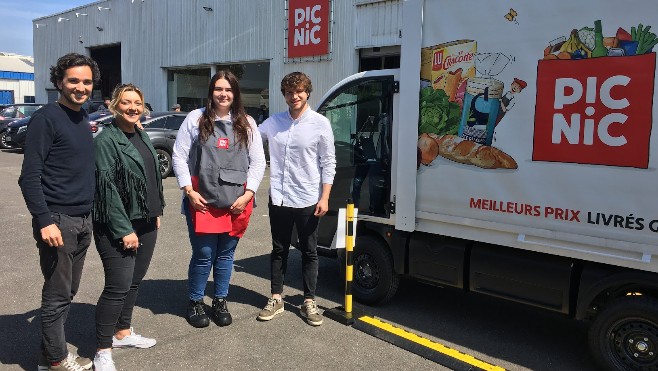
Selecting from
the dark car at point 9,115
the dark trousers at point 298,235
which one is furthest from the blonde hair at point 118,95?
the dark car at point 9,115

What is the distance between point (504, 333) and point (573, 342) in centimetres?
49

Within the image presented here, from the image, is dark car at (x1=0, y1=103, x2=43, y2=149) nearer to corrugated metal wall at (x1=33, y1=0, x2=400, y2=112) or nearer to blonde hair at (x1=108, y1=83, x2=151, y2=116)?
corrugated metal wall at (x1=33, y1=0, x2=400, y2=112)

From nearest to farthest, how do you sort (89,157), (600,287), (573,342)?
(89,157) < (600,287) < (573,342)

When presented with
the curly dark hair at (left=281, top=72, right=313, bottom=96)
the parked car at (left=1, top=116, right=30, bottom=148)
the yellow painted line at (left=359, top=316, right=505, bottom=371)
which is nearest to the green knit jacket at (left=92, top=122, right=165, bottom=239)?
the curly dark hair at (left=281, top=72, right=313, bottom=96)

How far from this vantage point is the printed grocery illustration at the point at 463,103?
3.60 m

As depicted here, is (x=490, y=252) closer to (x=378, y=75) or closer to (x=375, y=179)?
(x=375, y=179)

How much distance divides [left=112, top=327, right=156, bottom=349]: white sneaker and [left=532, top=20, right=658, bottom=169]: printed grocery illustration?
2.90 meters

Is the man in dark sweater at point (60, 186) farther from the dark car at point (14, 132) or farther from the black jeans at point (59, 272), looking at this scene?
the dark car at point (14, 132)

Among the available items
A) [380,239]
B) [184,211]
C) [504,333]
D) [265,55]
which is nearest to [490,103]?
[380,239]

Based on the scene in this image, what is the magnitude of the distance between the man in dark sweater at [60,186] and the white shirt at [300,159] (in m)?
1.41

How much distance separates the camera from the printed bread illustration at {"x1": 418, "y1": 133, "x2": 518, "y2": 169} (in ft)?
11.8

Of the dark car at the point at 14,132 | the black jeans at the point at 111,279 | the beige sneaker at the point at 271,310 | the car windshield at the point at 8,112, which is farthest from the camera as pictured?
the car windshield at the point at 8,112

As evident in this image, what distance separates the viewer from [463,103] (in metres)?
3.78

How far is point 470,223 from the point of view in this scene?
3.76 metres
